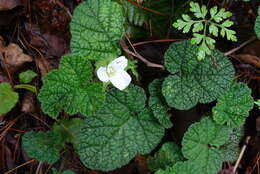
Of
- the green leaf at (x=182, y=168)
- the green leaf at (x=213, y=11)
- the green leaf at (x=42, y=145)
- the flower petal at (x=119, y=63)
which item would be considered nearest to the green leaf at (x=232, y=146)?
the green leaf at (x=182, y=168)

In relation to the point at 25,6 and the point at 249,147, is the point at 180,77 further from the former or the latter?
the point at 25,6

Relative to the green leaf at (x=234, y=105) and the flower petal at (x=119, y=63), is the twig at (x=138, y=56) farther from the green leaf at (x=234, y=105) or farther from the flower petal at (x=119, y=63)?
the green leaf at (x=234, y=105)

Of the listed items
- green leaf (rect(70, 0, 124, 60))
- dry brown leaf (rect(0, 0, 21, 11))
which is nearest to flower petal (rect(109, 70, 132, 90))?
green leaf (rect(70, 0, 124, 60))

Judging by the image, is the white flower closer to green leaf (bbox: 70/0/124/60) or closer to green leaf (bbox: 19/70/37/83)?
green leaf (bbox: 70/0/124/60)

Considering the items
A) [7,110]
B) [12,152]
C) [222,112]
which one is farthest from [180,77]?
[12,152]

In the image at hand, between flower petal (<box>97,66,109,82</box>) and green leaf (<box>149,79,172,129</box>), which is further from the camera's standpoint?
green leaf (<box>149,79,172,129</box>)

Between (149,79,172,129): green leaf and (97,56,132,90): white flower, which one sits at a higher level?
(97,56,132,90): white flower
